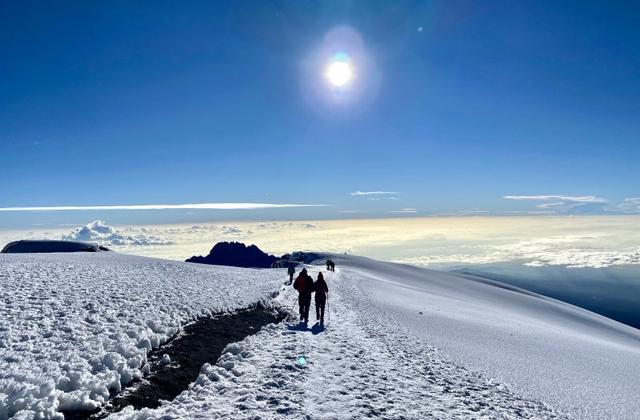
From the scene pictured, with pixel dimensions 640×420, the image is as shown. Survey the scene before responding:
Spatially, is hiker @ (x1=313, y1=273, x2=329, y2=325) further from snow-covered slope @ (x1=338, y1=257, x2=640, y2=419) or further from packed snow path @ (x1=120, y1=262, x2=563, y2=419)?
snow-covered slope @ (x1=338, y1=257, x2=640, y2=419)

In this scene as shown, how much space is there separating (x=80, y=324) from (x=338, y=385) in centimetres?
893

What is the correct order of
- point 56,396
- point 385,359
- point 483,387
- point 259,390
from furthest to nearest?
point 385,359
point 483,387
point 259,390
point 56,396

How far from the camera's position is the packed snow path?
30.8 ft

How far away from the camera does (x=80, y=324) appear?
43.2ft

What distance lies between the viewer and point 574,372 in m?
17.1

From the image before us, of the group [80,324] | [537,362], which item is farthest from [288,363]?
[537,362]

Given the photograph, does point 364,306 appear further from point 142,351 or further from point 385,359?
point 142,351

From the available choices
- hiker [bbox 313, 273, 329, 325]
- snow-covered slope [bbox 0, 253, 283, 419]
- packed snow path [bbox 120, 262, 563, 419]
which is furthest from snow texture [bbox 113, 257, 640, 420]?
snow-covered slope [bbox 0, 253, 283, 419]

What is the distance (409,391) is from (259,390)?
4288mm

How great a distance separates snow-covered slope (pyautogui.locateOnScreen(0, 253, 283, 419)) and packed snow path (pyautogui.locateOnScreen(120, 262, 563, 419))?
5.69ft

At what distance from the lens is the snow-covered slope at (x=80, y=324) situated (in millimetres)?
8750

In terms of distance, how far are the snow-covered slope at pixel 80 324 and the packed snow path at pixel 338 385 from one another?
173 cm

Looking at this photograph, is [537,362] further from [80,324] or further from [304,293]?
[80,324]

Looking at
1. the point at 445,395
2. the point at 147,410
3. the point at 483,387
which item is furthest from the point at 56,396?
the point at 483,387
